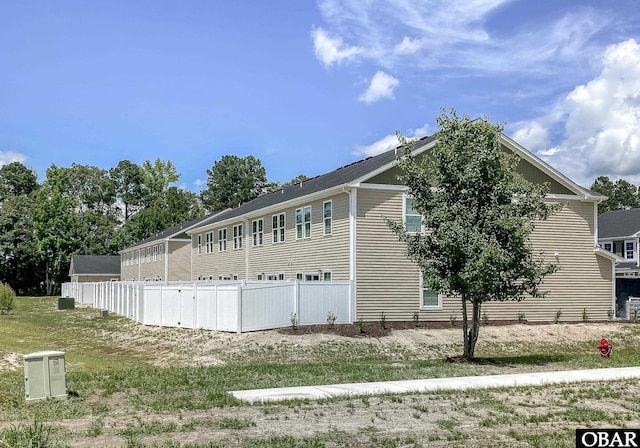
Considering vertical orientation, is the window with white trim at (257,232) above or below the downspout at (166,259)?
above

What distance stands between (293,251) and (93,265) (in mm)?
52656

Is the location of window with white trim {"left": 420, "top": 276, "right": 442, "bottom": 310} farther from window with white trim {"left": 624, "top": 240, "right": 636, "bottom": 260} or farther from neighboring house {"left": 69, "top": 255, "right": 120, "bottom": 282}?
neighboring house {"left": 69, "top": 255, "right": 120, "bottom": 282}

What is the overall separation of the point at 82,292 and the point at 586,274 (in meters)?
41.1

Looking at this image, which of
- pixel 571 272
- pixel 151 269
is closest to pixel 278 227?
pixel 571 272

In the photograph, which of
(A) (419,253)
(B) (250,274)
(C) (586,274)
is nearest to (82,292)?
(B) (250,274)

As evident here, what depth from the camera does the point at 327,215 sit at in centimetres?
2797

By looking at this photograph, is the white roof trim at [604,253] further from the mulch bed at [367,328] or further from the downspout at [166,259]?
the downspout at [166,259]

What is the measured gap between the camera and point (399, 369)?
1559 cm

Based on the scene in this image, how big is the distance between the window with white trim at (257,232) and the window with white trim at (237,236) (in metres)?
2.21

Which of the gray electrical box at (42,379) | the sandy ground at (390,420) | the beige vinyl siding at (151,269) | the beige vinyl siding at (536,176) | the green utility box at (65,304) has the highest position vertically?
the beige vinyl siding at (536,176)

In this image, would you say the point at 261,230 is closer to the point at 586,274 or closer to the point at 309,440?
the point at 586,274

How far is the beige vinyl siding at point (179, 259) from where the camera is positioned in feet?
179

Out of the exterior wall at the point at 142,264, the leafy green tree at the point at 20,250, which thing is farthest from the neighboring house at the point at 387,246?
the leafy green tree at the point at 20,250

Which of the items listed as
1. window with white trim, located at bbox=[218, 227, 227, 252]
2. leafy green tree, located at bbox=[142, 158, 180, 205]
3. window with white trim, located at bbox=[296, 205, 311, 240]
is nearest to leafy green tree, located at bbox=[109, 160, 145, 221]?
leafy green tree, located at bbox=[142, 158, 180, 205]
